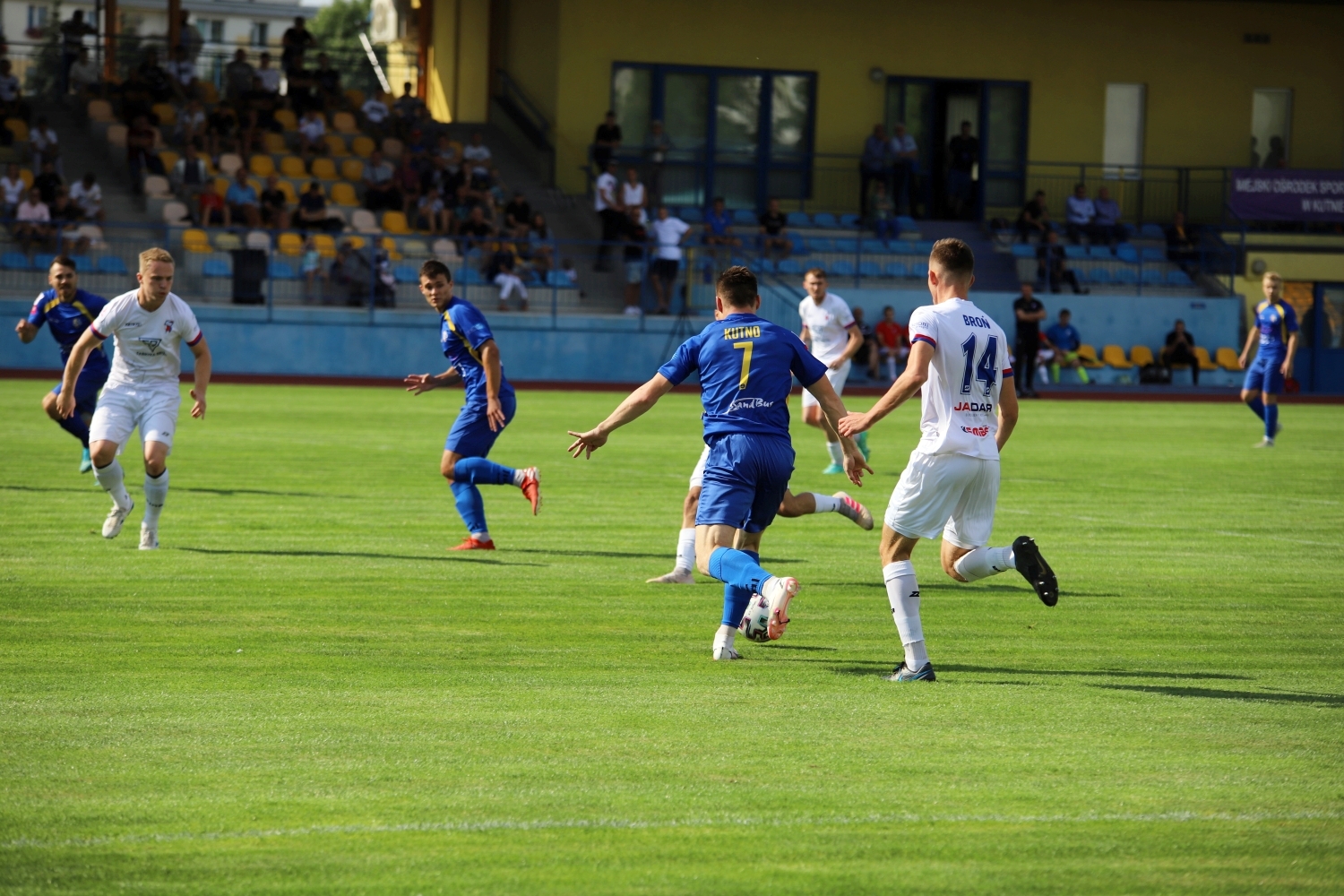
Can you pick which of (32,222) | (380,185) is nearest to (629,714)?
(32,222)

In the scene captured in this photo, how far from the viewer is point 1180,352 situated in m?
38.1

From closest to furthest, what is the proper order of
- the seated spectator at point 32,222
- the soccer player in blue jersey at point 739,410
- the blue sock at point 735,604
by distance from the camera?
the soccer player in blue jersey at point 739,410 → the blue sock at point 735,604 → the seated spectator at point 32,222

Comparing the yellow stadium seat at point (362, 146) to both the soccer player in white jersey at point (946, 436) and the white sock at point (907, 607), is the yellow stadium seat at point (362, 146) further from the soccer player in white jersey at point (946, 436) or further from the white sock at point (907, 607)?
the white sock at point (907, 607)

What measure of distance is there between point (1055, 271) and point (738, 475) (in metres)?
32.4

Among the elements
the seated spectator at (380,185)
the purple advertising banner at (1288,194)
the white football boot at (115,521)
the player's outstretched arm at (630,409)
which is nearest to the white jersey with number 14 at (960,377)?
the player's outstretched arm at (630,409)

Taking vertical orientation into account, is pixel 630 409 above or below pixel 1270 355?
below

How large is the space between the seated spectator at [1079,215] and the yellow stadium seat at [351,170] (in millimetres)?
17431

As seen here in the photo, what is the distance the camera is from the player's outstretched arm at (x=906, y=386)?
6.95 meters

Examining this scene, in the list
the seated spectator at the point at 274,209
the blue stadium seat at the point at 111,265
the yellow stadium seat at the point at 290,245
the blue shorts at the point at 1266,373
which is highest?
the seated spectator at the point at 274,209

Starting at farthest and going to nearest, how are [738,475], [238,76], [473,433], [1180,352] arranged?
[1180,352]
[238,76]
[473,433]
[738,475]

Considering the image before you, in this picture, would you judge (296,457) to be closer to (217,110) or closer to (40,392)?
(40,392)

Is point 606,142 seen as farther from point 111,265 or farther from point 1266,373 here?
point 1266,373

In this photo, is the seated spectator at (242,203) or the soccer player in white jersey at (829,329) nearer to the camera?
the soccer player in white jersey at (829,329)

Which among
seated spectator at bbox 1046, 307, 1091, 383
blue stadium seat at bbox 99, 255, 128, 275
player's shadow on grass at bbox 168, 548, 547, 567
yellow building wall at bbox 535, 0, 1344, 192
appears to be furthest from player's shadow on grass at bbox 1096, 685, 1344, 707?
yellow building wall at bbox 535, 0, 1344, 192
